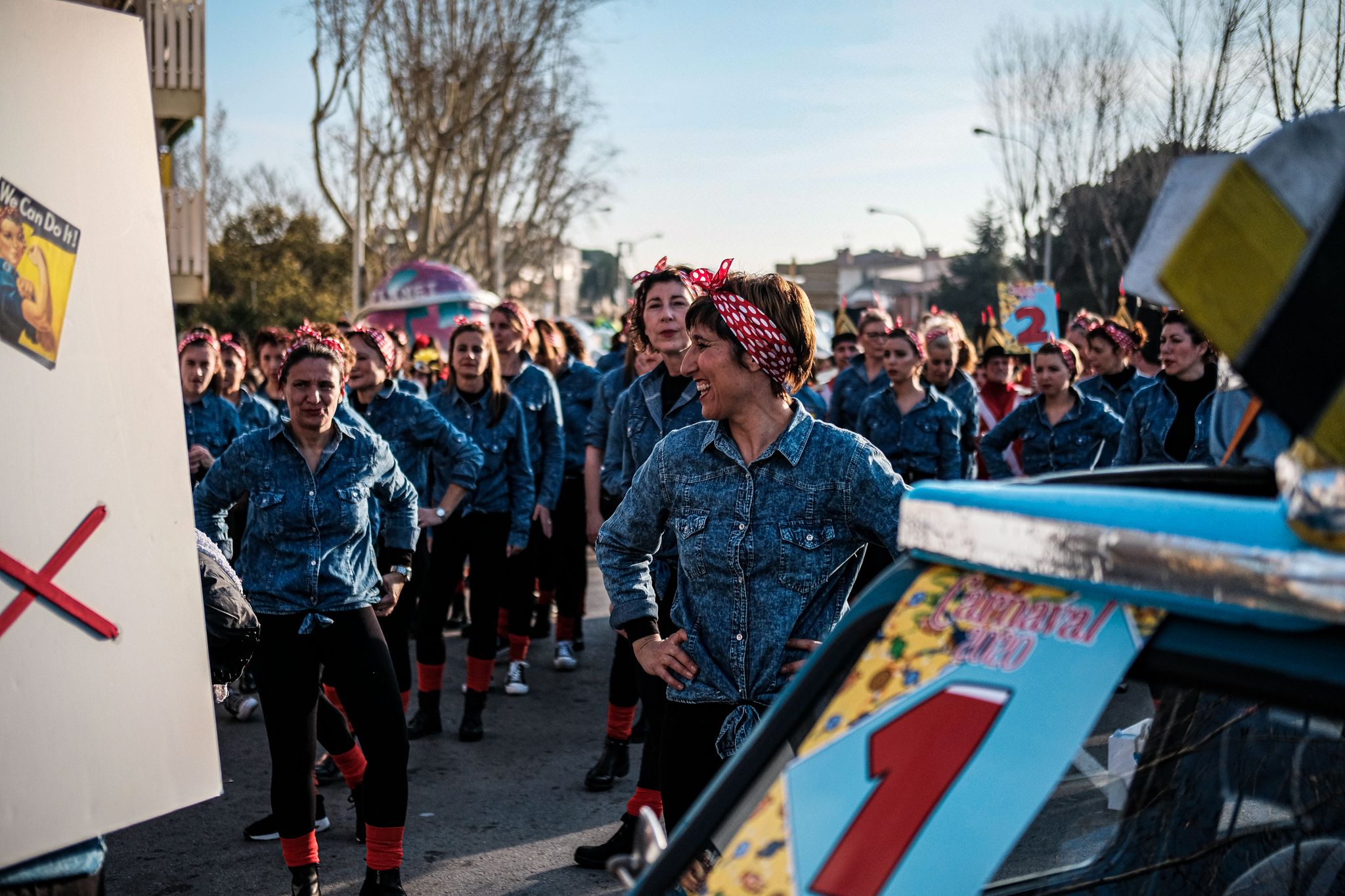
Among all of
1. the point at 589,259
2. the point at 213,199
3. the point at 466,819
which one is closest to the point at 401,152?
the point at 213,199

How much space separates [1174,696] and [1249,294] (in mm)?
1238

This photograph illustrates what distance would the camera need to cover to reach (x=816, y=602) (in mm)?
3166


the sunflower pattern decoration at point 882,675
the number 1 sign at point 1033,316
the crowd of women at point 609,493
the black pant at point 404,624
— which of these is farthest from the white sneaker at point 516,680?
the number 1 sign at point 1033,316

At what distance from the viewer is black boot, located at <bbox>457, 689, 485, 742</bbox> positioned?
6852 millimetres

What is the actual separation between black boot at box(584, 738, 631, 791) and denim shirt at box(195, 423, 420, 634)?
168 cm

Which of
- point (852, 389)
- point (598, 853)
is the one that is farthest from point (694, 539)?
point (852, 389)

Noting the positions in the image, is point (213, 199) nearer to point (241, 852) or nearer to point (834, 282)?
point (241, 852)

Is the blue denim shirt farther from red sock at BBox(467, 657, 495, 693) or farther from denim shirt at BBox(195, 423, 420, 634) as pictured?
denim shirt at BBox(195, 423, 420, 634)

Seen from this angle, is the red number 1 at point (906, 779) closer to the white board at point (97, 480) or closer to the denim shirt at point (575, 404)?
the white board at point (97, 480)

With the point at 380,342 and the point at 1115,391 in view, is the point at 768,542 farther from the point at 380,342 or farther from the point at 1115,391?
the point at 1115,391

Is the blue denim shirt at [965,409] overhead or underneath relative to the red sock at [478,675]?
overhead

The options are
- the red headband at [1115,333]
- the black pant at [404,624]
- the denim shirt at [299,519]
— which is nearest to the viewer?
the denim shirt at [299,519]

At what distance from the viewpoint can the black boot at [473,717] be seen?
6852mm

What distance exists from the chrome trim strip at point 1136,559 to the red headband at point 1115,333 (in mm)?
8622
